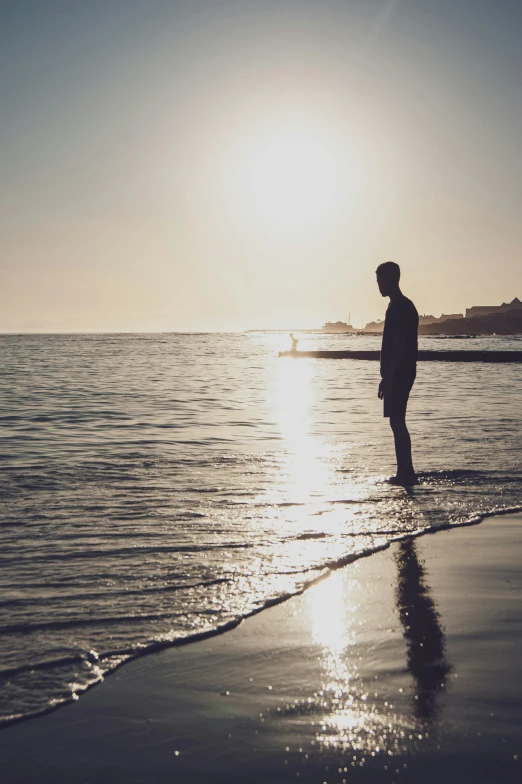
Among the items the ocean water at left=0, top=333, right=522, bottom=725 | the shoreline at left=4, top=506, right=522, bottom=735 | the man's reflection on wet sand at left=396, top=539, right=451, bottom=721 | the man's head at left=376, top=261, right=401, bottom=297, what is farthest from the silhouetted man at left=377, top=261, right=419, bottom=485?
the man's reflection on wet sand at left=396, top=539, right=451, bottom=721

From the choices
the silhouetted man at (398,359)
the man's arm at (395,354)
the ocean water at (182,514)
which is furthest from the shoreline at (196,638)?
the man's arm at (395,354)

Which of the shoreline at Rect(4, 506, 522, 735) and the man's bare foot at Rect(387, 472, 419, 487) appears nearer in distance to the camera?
the shoreline at Rect(4, 506, 522, 735)

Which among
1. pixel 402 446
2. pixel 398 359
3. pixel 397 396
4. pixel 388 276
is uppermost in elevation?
pixel 388 276

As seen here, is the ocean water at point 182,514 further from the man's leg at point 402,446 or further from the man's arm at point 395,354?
the man's arm at point 395,354

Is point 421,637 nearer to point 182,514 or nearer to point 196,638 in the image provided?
point 196,638

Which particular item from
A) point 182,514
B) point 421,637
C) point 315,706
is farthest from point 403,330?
point 315,706

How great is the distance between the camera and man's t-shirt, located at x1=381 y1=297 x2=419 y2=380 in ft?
26.0

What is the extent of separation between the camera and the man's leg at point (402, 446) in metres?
7.88

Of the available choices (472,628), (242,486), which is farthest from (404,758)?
(242,486)

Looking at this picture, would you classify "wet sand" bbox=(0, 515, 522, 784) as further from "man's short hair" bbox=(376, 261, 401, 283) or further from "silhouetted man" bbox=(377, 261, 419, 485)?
"man's short hair" bbox=(376, 261, 401, 283)

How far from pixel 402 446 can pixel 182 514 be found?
291cm

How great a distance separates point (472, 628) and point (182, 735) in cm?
175

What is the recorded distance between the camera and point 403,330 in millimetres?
7898

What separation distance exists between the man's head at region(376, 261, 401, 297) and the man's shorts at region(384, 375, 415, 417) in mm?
1089
